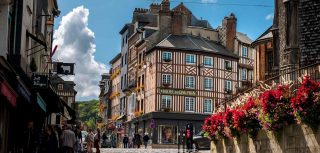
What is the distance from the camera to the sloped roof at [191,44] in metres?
54.2

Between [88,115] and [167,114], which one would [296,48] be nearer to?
[167,114]

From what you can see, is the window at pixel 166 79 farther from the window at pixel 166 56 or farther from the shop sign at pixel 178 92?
the window at pixel 166 56

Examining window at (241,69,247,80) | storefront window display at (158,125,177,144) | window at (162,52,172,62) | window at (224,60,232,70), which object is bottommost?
storefront window display at (158,125,177,144)

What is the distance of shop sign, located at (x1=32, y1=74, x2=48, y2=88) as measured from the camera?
1881 centimetres

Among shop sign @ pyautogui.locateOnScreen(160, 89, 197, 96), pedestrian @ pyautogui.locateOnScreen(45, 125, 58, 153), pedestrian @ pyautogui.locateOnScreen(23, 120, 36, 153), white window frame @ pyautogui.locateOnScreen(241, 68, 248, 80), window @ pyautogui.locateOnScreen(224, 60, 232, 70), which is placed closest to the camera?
pedestrian @ pyautogui.locateOnScreen(23, 120, 36, 153)

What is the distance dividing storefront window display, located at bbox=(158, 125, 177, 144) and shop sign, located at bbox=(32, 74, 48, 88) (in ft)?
114

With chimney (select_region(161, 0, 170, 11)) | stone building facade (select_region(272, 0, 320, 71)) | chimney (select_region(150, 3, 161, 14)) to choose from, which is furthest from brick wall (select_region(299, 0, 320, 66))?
Result: chimney (select_region(150, 3, 161, 14))

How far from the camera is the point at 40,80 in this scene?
62.2 feet

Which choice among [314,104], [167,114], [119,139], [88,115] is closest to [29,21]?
[314,104]

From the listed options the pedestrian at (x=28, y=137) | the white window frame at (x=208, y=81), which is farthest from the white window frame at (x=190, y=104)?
the pedestrian at (x=28, y=137)

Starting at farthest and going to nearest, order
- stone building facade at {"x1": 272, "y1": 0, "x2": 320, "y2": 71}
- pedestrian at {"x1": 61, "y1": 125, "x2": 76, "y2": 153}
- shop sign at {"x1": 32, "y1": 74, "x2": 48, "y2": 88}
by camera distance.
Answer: stone building facade at {"x1": 272, "y1": 0, "x2": 320, "y2": 71}, shop sign at {"x1": 32, "y1": 74, "x2": 48, "y2": 88}, pedestrian at {"x1": 61, "y1": 125, "x2": 76, "y2": 153}

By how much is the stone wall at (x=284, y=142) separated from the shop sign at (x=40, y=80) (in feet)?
21.4

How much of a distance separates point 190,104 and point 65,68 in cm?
2933

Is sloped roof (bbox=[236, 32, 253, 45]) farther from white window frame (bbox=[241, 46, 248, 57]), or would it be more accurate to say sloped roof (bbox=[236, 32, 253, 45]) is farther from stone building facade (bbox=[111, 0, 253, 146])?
white window frame (bbox=[241, 46, 248, 57])
